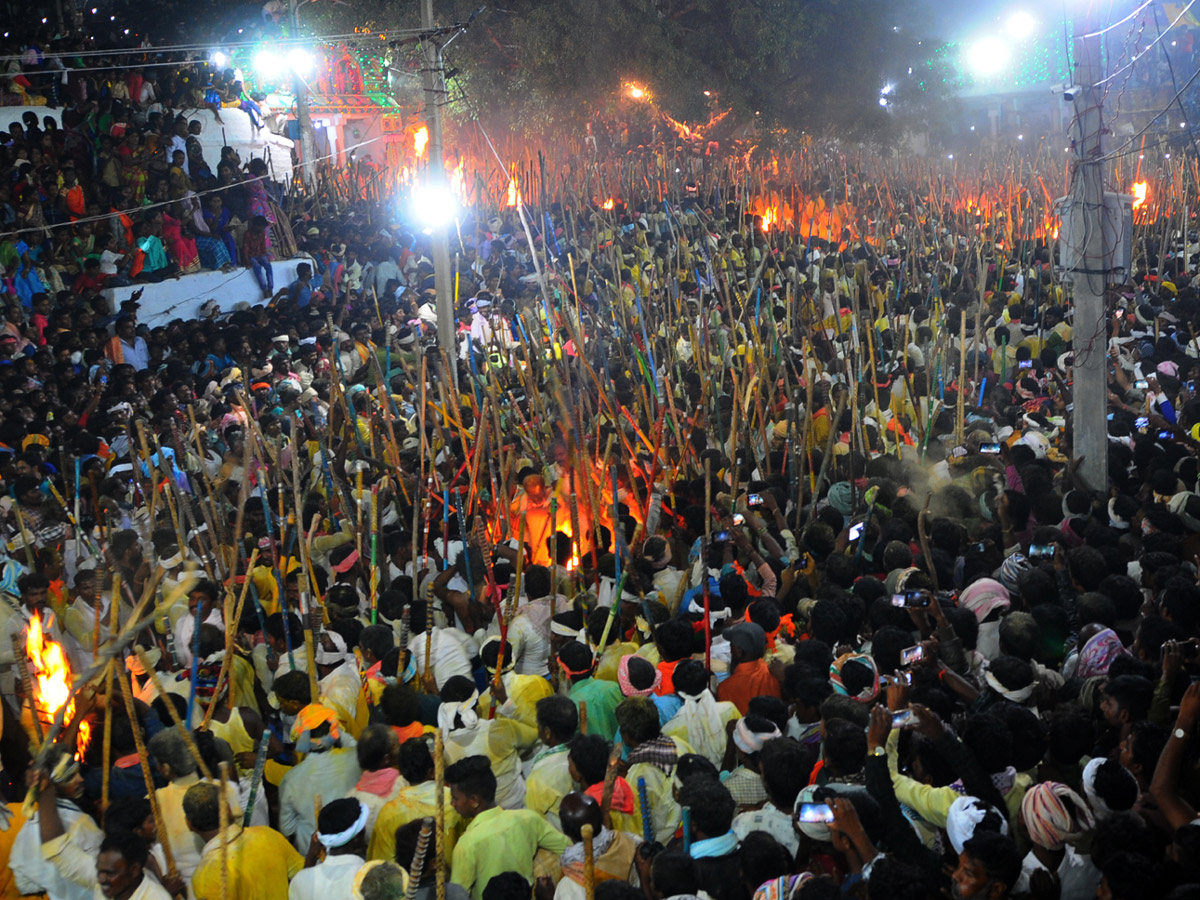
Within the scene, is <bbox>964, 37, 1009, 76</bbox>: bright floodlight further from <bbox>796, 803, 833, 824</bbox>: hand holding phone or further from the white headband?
the white headband

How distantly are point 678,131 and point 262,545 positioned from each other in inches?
799

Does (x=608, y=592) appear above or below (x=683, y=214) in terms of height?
below

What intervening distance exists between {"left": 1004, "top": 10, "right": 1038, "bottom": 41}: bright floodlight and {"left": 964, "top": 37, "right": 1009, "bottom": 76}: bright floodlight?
1.77ft

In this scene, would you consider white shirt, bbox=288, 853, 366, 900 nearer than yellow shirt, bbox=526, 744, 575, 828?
Yes

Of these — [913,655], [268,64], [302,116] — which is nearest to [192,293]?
[302,116]

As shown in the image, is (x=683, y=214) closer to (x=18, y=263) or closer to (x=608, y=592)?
(x=18, y=263)

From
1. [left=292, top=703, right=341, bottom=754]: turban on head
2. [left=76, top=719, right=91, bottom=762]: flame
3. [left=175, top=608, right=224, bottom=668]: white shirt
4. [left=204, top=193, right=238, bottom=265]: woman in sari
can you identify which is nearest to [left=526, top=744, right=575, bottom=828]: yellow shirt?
[left=292, top=703, right=341, bottom=754]: turban on head

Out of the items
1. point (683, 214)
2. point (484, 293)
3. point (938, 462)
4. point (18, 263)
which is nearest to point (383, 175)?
point (683, 214)

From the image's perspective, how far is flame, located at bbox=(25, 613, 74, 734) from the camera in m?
4.45

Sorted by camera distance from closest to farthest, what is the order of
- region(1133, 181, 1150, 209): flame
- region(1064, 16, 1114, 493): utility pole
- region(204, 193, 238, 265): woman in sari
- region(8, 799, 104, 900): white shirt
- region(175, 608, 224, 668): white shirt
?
region(8, 799, 104, 900): white shirt
region(175, 608, 224, 668): white shirt
region(1064, 16, 1114, 493): utility pole
region(204, 193, 238, 265): woman in sari
region(1133, 181, 1150, 209): flame

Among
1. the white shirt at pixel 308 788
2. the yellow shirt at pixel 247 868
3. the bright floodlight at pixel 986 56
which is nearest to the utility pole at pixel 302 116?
the white shirt at pixel 308 788

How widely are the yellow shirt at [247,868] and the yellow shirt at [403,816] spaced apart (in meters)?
0.26

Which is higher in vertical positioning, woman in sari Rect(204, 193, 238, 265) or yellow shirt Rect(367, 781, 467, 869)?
woman in sari Rect(204, 193, 238, 265)

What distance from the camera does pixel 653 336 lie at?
29.0ft
